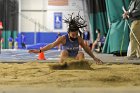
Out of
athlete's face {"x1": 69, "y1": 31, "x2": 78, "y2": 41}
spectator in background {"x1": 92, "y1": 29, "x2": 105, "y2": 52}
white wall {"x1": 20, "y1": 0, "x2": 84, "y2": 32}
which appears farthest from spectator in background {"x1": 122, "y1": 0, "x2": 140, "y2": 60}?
white wall {"x1": 20, "y1": 0, "x2": 84, "y2": 32}

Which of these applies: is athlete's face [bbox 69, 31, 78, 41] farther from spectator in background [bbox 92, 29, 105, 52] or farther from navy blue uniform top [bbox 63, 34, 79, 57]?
spectator in background [bbox 92, 29, 105, 52]

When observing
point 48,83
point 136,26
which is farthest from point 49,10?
point 48,83

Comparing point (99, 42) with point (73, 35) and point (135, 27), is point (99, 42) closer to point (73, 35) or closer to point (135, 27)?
point (135, 27)

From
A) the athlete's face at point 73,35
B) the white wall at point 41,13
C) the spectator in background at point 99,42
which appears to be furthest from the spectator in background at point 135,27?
the white wall at point 41,13

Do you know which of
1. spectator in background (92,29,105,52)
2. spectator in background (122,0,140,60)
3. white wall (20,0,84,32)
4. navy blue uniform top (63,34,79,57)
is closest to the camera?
navy blue uniform top (63,34,79,57)

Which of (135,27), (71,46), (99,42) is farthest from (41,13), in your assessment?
(71,46)

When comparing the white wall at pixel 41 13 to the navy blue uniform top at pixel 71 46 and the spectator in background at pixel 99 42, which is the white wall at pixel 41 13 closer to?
the spectator in background at pixel 99 42

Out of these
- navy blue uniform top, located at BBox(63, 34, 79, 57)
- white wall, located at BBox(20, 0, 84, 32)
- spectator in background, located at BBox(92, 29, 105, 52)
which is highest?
white wall, located at BBox(20, 0, 84, 32)

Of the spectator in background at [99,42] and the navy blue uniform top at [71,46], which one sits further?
the spectator in background at [99,42]

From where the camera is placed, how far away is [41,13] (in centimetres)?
3291

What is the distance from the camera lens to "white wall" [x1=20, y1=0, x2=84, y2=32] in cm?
3262

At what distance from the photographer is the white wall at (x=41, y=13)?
32.6m

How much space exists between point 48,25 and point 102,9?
1136 cm

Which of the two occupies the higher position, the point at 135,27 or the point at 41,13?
the point at 41,13
